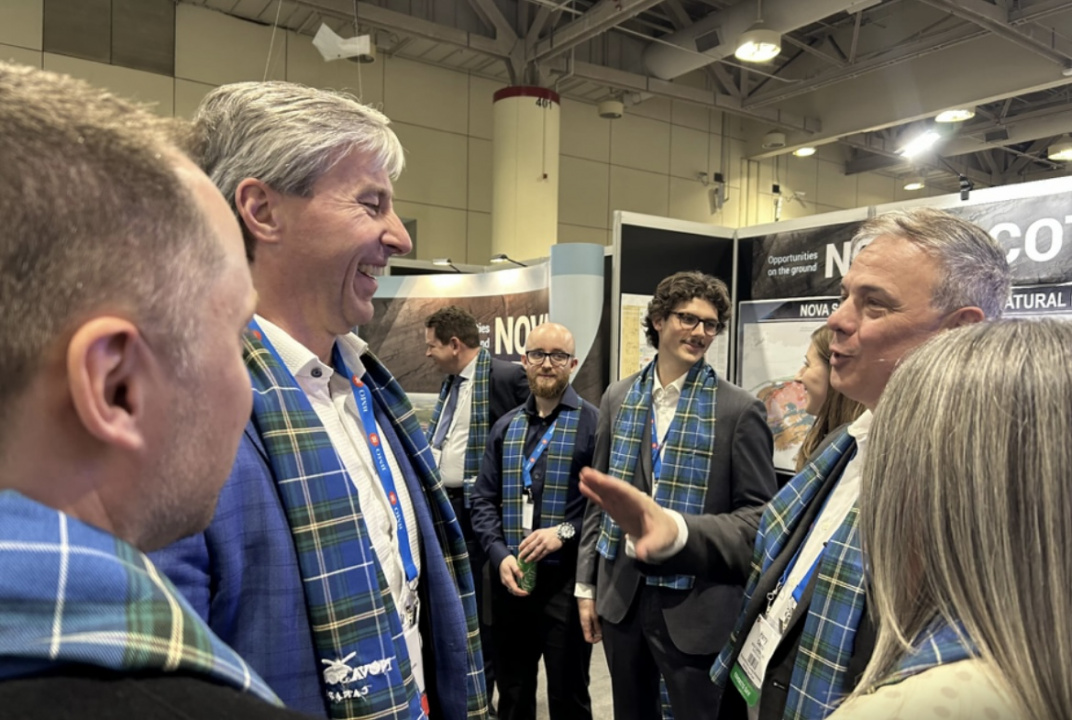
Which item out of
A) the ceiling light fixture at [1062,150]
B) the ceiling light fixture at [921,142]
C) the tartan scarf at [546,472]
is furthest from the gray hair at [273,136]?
the ceiling light fixture at [1062,150]

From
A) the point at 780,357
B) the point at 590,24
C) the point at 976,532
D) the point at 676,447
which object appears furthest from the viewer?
the point at 590,24

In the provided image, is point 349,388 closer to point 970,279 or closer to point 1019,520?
point 1019,520

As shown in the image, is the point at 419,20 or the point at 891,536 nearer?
the point at 891,536

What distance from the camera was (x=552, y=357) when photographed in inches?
119

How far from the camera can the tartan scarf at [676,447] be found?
2332 millimetres

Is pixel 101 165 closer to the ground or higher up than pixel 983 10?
closer to the ground

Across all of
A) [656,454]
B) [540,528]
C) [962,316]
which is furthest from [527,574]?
[962,316]

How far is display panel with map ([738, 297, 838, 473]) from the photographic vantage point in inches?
141

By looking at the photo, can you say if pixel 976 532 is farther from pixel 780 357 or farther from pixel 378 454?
pixel 780 357

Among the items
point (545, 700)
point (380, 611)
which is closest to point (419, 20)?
point (545, 700)

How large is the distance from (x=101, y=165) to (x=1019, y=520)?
2.78 feet

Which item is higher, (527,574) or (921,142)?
(921,142)

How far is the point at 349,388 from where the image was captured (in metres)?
1.25

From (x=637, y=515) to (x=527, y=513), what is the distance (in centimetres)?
133
